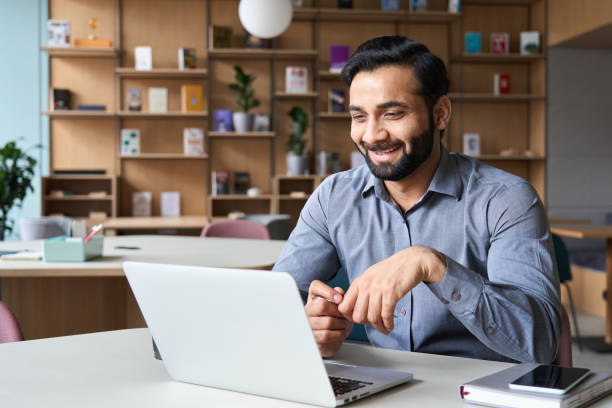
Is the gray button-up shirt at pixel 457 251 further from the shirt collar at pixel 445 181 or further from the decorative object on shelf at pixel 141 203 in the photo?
the decorative object on shelf at pixel 141 203

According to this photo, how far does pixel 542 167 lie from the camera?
6574mm

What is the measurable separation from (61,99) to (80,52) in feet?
1.50

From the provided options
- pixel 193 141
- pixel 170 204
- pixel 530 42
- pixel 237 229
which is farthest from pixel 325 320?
pixel 530 42


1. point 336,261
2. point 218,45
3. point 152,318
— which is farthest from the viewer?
point 218,45

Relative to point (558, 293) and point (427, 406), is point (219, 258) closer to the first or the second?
point (558, 293)

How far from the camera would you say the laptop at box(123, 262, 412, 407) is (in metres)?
0.96

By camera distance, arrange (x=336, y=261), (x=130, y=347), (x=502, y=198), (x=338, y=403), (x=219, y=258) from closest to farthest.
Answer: (x=338, y=403) → (x=130, y=347) → (x=502, y=198) → (x=336, y=261) → (x=219, y=258)

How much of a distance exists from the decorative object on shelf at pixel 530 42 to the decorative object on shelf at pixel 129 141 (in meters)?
3.75

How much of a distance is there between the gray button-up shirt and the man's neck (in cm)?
Answer: 2

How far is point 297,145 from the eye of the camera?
20.3 feet

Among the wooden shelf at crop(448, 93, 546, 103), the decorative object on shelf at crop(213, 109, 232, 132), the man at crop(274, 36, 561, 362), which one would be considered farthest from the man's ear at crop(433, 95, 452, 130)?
the wooden shelf at crop(448, 93, 546, 103)

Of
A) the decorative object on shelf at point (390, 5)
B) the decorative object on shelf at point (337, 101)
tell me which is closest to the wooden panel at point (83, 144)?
the decorative object on shelf at point (337, 101)

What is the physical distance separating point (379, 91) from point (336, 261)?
50cm

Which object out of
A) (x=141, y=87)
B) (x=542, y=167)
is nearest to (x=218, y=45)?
(x=141, y=87)
